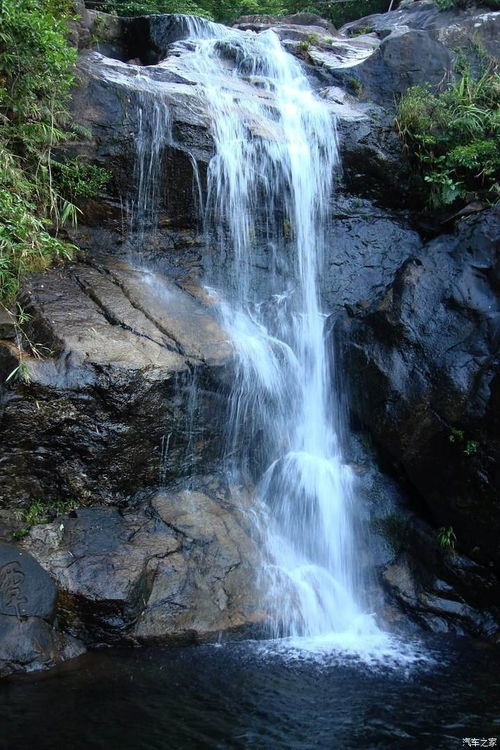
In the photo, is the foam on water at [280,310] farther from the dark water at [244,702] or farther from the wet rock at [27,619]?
the wet rock at [27,619]

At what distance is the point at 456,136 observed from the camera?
31.5 feet

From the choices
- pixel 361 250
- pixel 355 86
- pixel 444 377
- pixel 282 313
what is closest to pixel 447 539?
pixel 444 377

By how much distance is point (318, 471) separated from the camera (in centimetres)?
738

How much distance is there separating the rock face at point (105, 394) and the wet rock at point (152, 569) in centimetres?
41

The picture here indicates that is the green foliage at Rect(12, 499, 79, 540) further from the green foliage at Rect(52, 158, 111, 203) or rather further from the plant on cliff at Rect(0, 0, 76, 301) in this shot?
the green foliage at Rect(52, 158, 111, 203)

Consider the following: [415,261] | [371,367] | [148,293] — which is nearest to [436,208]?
[415,261]

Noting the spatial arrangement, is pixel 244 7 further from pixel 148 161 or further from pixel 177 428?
pixel 177 428

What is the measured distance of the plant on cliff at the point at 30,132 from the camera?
23.2ft

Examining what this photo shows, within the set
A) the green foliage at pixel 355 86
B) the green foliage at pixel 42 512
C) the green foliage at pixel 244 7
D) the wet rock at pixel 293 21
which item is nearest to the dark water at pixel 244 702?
the green foliage at pixel 42 512

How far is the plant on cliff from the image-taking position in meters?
7.08

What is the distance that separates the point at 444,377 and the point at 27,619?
16.4 ft

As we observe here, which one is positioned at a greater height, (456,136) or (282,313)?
(456,136)

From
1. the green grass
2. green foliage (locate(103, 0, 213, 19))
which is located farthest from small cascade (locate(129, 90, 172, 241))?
green foliage (locate(103, 0, 213, 19))

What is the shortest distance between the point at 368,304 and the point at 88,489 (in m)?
4.83
